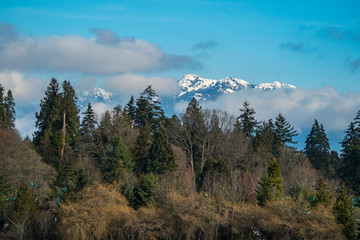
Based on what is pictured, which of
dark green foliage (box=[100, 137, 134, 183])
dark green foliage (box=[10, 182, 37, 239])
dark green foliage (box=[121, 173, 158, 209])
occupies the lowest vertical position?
dark green foliage (box=[10, 182, 37, 239])

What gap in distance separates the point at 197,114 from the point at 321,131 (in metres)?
31.8

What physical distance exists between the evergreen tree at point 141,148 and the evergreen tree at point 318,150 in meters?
33.3

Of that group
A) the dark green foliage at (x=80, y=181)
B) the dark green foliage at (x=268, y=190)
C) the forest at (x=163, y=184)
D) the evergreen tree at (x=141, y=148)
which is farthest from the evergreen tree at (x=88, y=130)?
the dark green foliage at (x=268, y=190)

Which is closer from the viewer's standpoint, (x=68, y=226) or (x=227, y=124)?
(x=68, y=226)

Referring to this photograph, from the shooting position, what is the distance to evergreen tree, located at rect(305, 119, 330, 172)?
80.2m

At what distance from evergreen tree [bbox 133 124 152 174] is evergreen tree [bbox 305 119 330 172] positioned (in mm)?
33301

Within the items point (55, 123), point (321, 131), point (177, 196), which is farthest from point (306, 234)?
point (321, 131)

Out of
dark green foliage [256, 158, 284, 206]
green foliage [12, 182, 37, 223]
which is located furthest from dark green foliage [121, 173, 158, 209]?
dark green foliage [256, 158, 284, 206]

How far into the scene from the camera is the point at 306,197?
136 feet

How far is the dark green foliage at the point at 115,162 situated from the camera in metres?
46.9

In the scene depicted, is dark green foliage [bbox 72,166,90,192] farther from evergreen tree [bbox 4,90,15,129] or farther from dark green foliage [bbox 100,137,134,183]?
evergreen tree [bbox 4,90,15,129]

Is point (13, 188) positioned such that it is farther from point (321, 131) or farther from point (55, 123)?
point (321, 131)

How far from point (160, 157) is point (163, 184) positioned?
444 inches

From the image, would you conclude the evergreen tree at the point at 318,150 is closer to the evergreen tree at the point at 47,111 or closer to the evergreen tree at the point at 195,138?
the evergreen tree at the point at 195,138
